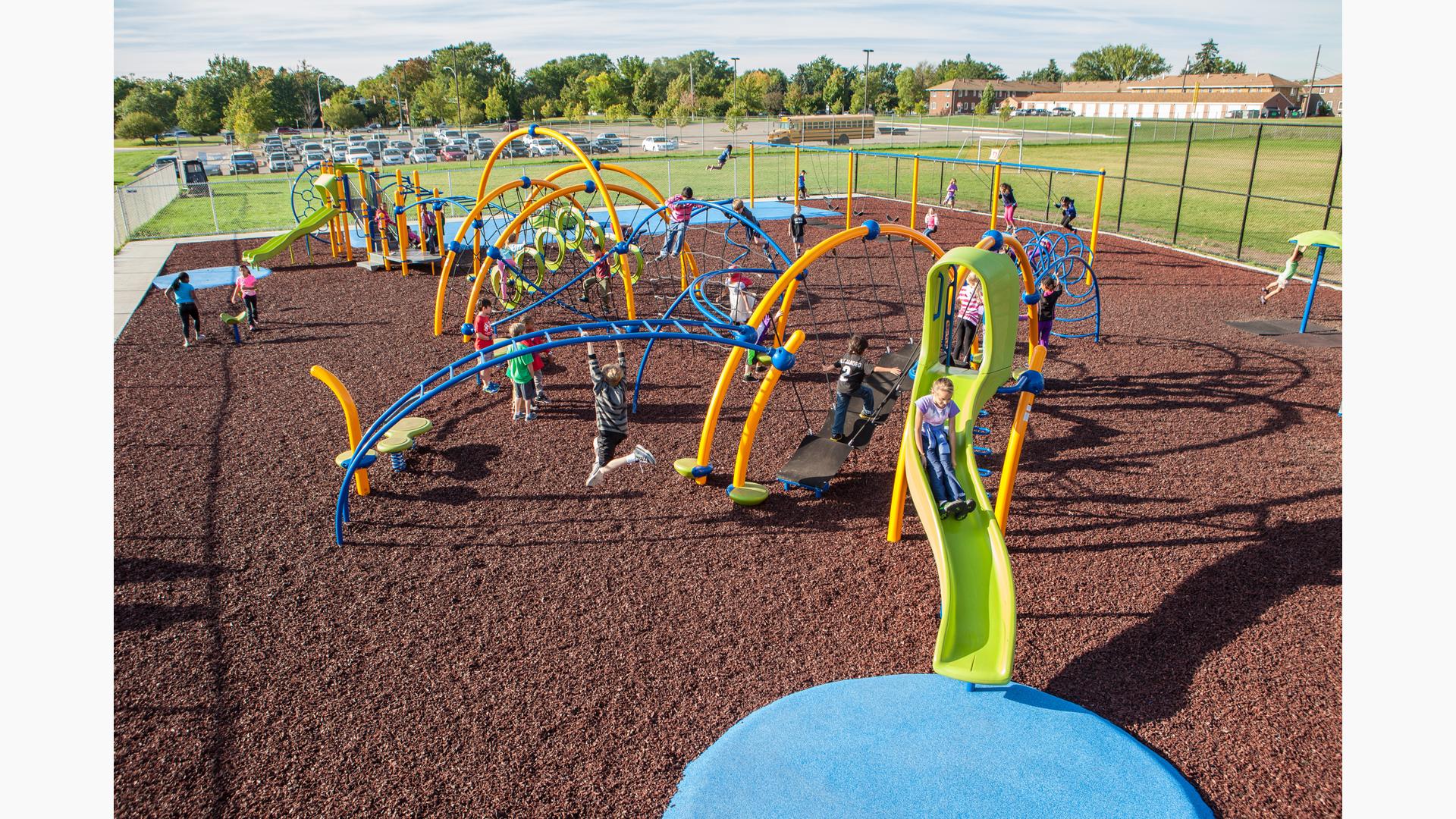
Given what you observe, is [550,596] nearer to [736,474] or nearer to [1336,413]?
[736,474]

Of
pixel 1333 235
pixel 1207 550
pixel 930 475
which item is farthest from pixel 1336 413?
pixel 930 475

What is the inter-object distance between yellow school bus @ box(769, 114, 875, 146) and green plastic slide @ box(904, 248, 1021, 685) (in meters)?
48.6

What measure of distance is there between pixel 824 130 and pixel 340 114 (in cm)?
4257

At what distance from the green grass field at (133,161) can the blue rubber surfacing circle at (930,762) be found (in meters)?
50.0

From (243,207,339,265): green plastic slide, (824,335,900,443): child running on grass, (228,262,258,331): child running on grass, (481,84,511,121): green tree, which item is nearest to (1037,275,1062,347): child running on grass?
(824,335,900,443): child running on grass

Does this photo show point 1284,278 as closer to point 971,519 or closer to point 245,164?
point 971,519

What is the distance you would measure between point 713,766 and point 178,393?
1081cm

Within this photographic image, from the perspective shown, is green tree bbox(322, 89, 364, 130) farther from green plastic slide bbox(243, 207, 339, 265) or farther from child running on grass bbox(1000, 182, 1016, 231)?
child running on grass bbox(1000, 182, 1016, 231)

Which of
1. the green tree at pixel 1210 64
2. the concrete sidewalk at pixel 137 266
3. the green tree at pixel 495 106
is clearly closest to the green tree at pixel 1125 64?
the green tree at pixel 1210 64

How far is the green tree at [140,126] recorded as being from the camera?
224 feet

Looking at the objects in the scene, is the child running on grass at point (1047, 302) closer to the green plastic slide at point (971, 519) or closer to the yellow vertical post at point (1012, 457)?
the green plastic slide at point (971, 519)

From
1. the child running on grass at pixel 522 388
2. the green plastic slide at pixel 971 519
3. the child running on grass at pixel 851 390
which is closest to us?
the green plastic slide at pixel 971 519

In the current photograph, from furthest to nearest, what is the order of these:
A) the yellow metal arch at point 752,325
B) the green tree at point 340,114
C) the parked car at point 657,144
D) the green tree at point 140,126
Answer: the green tree at point 340,114 → the green tree at point 140,126 → the parked car at point 657,144 → the yellow metal arch at point 752,325

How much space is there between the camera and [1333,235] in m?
13.2
